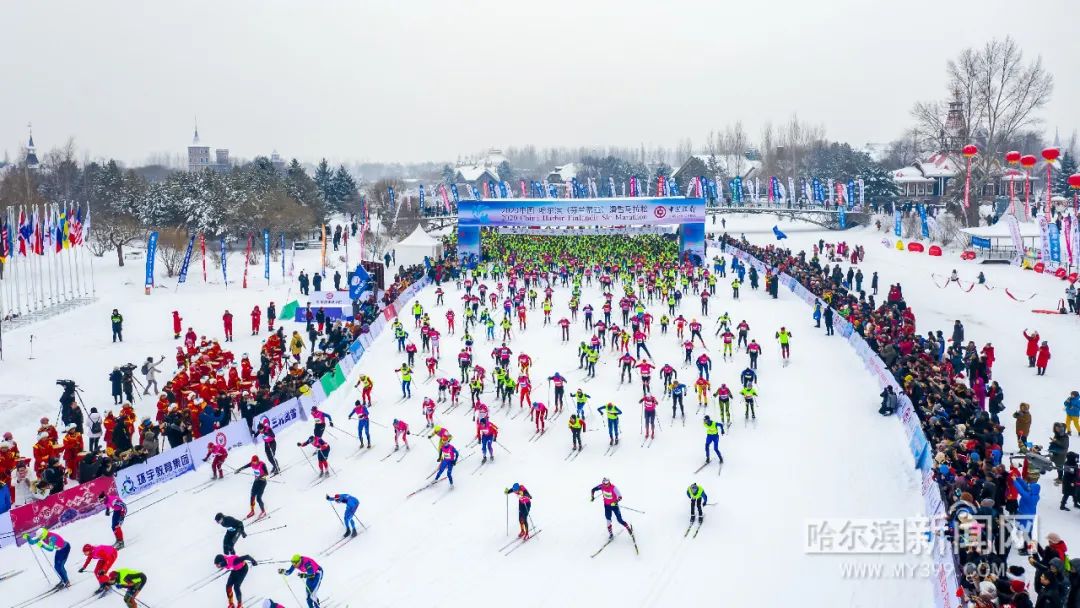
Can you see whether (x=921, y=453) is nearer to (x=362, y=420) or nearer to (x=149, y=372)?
(x=362, y=420)

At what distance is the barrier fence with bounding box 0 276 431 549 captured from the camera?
1336 centimetres

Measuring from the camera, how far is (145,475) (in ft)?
50.6

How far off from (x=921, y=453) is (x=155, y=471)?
14.6 meters

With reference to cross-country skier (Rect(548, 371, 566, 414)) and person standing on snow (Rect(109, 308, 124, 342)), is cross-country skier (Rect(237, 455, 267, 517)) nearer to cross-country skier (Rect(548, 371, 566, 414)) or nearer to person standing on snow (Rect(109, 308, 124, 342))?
cross-country skier (Rect(548, 371, 566, 414))

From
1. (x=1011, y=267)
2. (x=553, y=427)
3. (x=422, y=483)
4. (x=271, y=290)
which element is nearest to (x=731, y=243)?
(x=1011, y=267)

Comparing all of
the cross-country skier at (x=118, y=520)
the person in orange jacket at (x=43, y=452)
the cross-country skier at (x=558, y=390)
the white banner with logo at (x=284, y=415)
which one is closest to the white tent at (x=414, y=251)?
the white banner with logo at (x=284, y=415)

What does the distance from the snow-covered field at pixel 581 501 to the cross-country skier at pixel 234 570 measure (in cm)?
60

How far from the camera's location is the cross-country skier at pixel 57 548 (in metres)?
11.6

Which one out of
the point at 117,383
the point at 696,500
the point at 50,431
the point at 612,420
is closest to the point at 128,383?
the point at 117,383

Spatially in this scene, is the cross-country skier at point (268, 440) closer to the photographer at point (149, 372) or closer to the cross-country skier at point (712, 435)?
the photographer at point (149, 372)

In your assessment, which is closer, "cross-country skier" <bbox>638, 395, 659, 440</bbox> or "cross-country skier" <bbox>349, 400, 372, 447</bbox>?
"cross-country skier" <bbox>638, 395, 659, 440</bbox>

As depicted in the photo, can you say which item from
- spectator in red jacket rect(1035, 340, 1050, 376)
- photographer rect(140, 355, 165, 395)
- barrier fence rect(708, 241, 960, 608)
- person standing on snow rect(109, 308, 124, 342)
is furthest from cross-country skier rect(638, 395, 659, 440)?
person standing on snow rect(109, 308, 124, 342)

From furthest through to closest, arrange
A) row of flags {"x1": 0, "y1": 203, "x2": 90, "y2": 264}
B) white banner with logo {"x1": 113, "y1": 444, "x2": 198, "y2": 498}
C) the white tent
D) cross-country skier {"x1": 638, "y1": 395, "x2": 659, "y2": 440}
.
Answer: the white tent < row of flags {"x1": 0, "y1": 203, "x2": 90, "y2": 264} < cross-country skier {"x1": 638, "y1": 395, "x2": 659, "y2": 440} < white banner with logo {"x1": 113, "y1": 444, "x2": 198, "y2": 498}

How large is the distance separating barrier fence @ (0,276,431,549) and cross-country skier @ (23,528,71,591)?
1317mm
